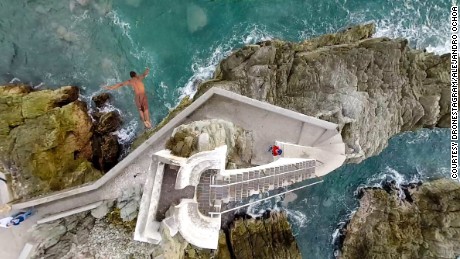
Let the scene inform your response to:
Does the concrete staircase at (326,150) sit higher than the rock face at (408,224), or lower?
higher

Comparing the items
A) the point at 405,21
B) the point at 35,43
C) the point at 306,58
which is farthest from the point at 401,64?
the point at 35,43

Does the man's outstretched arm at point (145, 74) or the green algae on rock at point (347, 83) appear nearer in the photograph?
the green algae on rock at point (347, 83)

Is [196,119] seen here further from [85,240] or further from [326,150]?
[85,240]

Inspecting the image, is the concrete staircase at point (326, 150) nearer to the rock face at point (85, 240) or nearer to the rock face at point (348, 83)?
the rock face at point (348, 83)

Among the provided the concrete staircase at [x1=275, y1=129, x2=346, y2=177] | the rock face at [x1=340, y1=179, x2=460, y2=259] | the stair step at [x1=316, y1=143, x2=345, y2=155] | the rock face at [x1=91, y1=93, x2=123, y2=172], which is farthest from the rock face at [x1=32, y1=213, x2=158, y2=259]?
the rock face at [x1=340, y1=179, x2=460, y2=259]

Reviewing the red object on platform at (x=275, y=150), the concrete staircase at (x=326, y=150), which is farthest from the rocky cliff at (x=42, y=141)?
the concrete staircase at (x=326, y=150)

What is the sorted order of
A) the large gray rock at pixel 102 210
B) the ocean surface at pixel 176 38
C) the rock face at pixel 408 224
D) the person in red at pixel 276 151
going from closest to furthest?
the person in red at pixel 276 151 < the large gray rock at pixel 102 210 < the ocean surface at pixel 176 38 < the rock face at pixel 408 224
